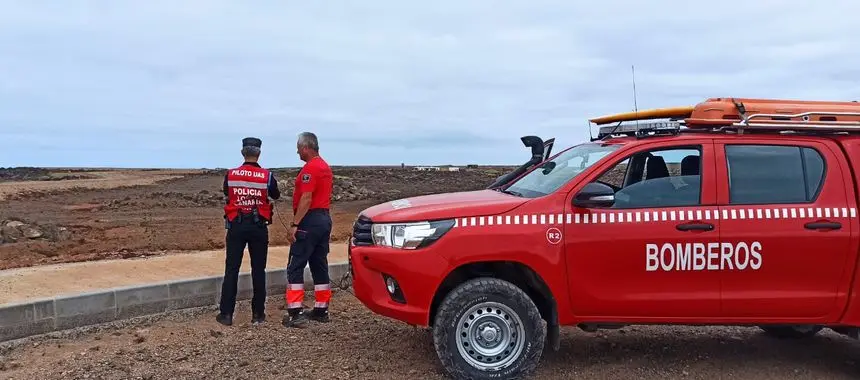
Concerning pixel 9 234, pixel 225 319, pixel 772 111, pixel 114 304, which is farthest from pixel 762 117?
pixel 9 234

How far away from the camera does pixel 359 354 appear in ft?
20.1

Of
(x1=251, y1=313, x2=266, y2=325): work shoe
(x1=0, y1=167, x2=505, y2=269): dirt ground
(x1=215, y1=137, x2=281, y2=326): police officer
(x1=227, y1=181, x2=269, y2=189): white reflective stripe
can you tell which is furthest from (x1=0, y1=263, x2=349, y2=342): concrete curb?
(x1=0, y1=167, x2=505, y2=269): dirt ground

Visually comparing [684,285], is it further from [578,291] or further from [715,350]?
[715,350]

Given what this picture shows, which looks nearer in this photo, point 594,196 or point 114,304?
point 594,196

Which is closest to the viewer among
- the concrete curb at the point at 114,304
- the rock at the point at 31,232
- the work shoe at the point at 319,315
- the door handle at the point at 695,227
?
the door handle at the point at 695,227

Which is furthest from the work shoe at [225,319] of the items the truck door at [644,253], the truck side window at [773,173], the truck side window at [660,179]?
the truck side window at [773,173]

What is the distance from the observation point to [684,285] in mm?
5246

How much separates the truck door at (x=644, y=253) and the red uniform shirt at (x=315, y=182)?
9.13 feet

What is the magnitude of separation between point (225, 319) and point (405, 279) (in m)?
2.75

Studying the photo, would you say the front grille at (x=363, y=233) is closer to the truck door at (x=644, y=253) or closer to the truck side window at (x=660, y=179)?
the truck door at (x=644, y=253)

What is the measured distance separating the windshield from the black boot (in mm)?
2530

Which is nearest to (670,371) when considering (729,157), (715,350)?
(715,350)

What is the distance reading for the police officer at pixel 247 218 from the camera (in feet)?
23.4

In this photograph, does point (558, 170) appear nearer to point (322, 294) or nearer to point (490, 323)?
point (490, 323)
